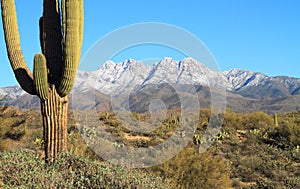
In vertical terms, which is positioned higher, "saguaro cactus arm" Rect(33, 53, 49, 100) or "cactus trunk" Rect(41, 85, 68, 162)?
"saguaro cactus arm" Rect(33, 53, 49, 100)

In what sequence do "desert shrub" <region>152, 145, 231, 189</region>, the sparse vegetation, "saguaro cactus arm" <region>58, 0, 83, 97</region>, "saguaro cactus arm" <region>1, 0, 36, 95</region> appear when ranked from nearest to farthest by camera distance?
the sparse vegetation → "saguaro cactus arm" <region>58, 0, 83, 97</region> → "saguaro cactus arm" <region>1, 0, 36, 95</region> → "desert shrub" <region>152, 145, 231, 189</region>

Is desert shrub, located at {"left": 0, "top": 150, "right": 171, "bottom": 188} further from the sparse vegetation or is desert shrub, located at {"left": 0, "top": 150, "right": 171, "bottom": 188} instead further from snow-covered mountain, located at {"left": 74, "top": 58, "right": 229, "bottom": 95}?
snow-covered mountain, located at {"left": 74, "top": 58, "right": 229, "bottom": 95}

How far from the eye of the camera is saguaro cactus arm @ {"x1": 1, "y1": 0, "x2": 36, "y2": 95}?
8.53m

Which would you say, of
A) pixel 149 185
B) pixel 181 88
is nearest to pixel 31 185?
pixel 149 185

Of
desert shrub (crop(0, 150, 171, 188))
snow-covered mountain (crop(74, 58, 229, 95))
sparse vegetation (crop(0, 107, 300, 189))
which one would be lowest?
sparse vegetation (crop(0, 107, 300, 189))

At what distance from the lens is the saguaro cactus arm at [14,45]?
8.53 meters

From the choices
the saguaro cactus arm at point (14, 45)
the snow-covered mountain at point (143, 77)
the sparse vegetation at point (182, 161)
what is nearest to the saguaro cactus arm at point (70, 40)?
the saguaro cactus arm at point (14, 45)

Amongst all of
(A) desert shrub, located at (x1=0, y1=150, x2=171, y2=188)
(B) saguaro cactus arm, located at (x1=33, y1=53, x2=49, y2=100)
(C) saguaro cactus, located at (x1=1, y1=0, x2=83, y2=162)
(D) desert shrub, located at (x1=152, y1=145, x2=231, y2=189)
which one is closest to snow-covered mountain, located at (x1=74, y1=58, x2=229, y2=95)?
(D) desert shrub, located at (x1=152, y1=145, x2=231, y2=189)

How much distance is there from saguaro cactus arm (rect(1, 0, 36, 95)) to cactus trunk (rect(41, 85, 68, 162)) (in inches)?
19.8

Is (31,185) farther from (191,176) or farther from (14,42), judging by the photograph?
(191,176)

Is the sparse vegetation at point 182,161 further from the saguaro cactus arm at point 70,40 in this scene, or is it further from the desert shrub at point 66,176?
the saguaro cactus arm at point 70,40

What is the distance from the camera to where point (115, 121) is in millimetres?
24188

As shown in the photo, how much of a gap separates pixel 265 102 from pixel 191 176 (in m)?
165

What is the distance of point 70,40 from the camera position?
8109 mm
